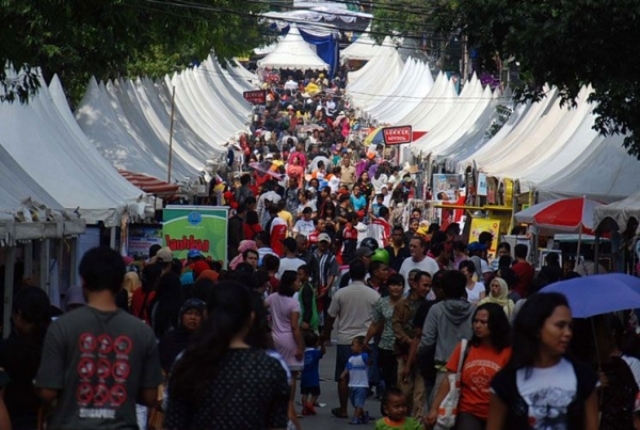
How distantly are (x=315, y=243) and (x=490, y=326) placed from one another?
13928 millimetres

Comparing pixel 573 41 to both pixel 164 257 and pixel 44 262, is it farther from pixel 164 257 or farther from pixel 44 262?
pixel 44 262

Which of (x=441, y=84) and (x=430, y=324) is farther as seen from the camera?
(x=441, y=84)

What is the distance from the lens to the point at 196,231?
18.8 metres

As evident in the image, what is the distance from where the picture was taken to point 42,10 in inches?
534

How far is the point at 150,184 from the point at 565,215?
6.60 metres

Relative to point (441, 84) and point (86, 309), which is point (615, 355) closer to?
point (86, 309)

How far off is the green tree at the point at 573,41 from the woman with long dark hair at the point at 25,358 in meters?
7.92

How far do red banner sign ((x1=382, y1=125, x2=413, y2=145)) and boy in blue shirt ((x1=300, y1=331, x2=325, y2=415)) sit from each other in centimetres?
2532

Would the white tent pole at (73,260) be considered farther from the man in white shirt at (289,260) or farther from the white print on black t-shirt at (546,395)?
the white print on black t-shirt at (546,395)

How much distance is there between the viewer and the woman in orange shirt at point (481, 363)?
27.1 feet

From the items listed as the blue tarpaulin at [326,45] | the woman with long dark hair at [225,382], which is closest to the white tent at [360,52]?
the blue tarpaulin at [326,45]

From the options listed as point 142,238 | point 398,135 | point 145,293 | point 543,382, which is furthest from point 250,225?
point 398,135

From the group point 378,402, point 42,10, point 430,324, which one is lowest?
point 378,402

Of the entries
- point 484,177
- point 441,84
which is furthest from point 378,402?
point 441,84
